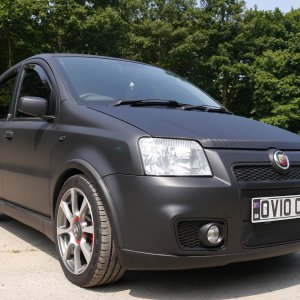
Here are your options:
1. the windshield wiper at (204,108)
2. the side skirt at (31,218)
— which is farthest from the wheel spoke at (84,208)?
the windshield wiper at (204,108)

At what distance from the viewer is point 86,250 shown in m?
3.11

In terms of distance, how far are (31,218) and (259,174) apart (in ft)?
6.09

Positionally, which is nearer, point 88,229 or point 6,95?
point 88,229

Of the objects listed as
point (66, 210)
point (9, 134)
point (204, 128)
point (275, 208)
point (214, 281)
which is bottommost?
point (214, 281)

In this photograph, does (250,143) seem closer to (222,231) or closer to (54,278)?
(222,231)

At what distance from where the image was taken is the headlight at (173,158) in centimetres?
280

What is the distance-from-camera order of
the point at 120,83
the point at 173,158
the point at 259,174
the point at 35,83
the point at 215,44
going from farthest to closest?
the point at 215,44, the point at 35,83, the point at 120,83, the point at 259,174, the point at 173,158

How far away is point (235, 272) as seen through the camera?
3.51m

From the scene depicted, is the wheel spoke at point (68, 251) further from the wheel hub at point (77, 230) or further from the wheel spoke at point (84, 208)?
the wheel spoke at point (84, 208)

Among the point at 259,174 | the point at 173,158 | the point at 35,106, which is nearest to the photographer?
the point at 173,158

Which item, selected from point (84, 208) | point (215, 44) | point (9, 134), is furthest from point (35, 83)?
point (215, 44)

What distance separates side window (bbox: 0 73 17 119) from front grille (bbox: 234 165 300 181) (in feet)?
8.45

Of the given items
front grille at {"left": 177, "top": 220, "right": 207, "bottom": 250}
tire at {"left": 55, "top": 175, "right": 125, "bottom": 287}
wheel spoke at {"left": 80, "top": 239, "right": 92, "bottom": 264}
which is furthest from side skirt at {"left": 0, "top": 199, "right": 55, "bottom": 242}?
front grille at {"left": 177, "top": 220, "right": 207, "bottom": 250}

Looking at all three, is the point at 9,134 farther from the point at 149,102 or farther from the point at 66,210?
the point at 149,102
